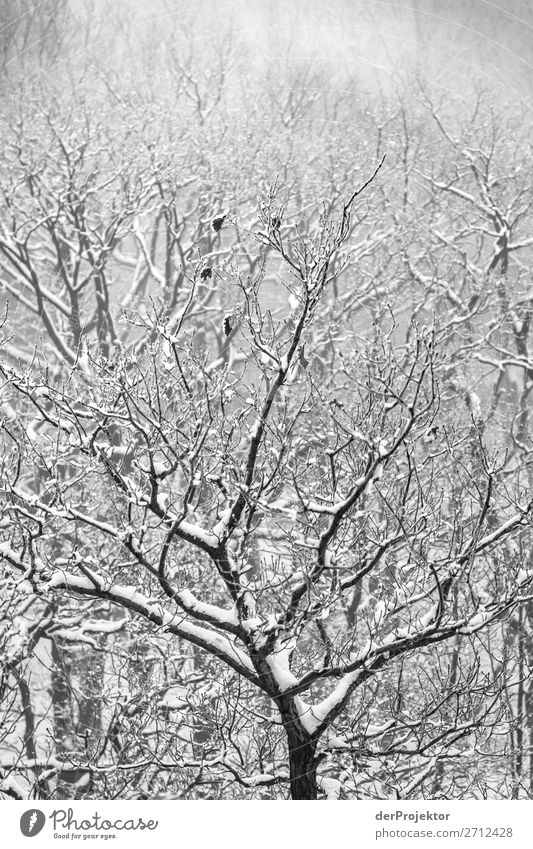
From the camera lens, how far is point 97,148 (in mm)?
12156

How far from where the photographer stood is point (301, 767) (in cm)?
573

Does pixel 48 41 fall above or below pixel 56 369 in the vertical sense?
above

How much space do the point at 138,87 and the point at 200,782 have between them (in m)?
10.6

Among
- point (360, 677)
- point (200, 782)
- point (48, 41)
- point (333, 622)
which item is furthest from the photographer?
point (48, 41)

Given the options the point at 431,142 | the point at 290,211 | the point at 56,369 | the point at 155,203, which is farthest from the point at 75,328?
the point at 431,142

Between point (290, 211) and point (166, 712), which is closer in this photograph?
point (166, 712)

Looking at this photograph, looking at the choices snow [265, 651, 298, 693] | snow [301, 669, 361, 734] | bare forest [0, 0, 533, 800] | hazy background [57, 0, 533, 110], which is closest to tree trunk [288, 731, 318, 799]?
snow [301, 669, 361, 734]

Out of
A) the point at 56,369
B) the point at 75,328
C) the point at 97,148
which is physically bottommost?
the point at 56,369

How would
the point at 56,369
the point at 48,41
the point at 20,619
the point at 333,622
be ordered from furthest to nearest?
the point at 48,41 < the point at 56,369 < the point at 333,622 < the point at 20,619

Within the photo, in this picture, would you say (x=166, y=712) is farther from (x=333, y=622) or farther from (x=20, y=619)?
(x=333, y=622)
